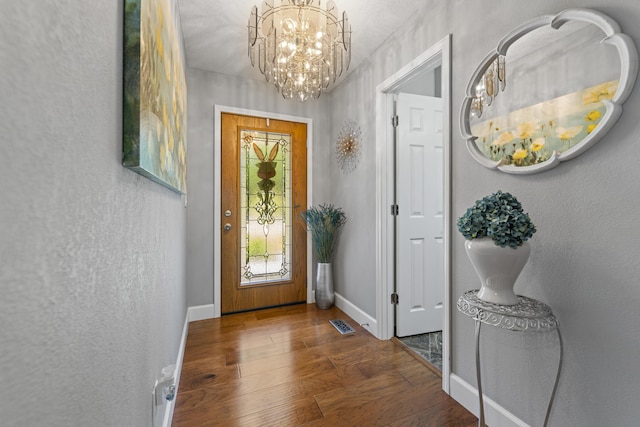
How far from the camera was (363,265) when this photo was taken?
2.68m

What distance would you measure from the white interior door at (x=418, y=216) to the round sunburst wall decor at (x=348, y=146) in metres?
0.48

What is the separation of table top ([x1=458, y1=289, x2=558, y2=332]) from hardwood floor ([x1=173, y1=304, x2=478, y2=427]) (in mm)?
769

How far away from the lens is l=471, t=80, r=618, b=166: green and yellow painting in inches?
42.3

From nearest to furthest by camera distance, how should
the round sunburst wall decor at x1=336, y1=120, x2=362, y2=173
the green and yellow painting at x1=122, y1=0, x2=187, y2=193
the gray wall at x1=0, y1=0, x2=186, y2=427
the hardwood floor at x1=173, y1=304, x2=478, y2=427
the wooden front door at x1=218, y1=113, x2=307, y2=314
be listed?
the gray wall at x1=0, y1=0, x2=186, y2=427
the green and yellow painting at x1=122, y1=0, x2=187, y2=193
the hardwood floor at x1=173, y1=304, x2=478, y2=427
the round sunburst wall decor at x1=336, y1=120, x2=362, y2=173
the wooden front door at x1=218, y1=113, x2=307, y2=314

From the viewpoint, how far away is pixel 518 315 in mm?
1093

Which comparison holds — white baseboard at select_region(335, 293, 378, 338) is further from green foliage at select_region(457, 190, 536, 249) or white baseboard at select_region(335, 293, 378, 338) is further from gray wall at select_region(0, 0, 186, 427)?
gray wall at select_region(0, 0, 186, 427)

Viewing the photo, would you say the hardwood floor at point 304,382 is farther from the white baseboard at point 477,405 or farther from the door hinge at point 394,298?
the door hinge at point 394,298

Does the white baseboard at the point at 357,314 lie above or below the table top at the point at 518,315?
below

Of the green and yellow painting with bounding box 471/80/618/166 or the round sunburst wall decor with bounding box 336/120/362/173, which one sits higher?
the round sunburst wall decor with bounding box 336/120/362/173

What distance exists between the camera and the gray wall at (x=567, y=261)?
39.4 inches

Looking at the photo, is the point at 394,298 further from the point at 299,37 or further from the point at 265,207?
the point at 299,37

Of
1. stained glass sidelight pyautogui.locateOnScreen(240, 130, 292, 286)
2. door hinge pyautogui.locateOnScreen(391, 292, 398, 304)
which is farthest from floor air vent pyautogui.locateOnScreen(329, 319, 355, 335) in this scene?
stained glass sidelight pyautogui.locateOnScreen(240, 130, 292, 286)

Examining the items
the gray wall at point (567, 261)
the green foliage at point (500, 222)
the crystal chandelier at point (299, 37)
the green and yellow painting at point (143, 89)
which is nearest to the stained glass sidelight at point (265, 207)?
the crystal chandelier at point (299, 37)

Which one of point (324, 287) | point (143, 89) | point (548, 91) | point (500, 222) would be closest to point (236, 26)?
point (143, 89)
